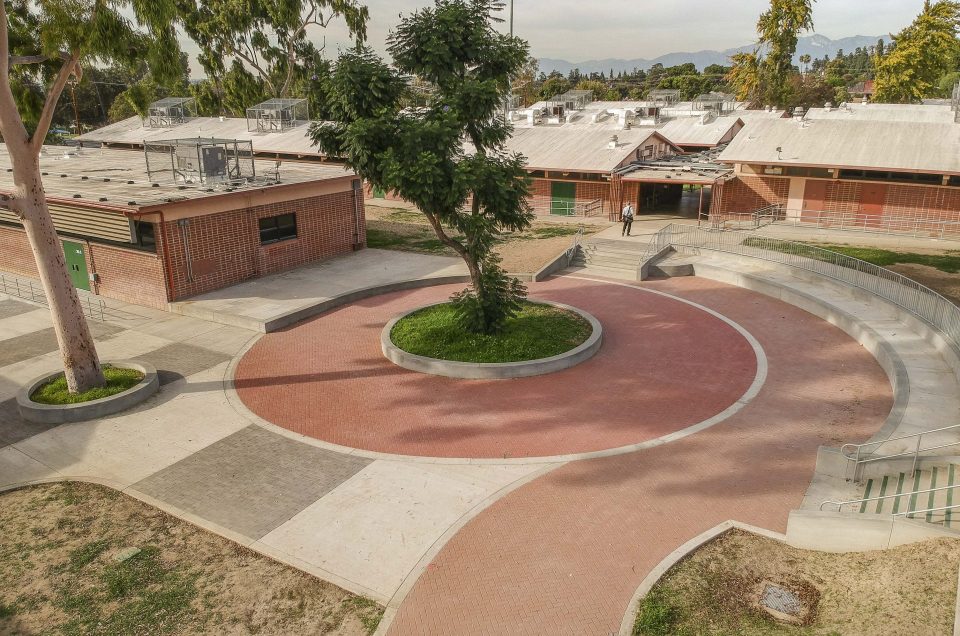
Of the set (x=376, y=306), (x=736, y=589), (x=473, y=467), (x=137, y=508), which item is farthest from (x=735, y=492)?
(x=376, y=306)

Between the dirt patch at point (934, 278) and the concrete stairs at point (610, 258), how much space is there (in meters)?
9.54

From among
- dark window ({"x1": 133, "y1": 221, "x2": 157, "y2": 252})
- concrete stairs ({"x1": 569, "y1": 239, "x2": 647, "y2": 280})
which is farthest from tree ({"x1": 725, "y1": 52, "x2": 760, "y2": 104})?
dark window ({"x1": 133, "y1": 221, "x2": 157, "y2": 252})

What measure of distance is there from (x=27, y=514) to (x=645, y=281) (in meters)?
20.8

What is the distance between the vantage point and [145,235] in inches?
871

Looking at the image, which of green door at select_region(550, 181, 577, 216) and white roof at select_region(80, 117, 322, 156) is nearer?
green door at select_region(550, 181, 577, 216)

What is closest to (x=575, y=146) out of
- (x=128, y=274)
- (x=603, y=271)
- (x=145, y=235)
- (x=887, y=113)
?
(x=603, y=271)

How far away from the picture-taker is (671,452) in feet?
42.7

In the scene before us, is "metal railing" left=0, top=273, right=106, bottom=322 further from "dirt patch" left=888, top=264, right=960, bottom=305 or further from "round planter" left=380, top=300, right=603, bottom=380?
"dirt patch" left=888, top=264, right=960, bottom=305

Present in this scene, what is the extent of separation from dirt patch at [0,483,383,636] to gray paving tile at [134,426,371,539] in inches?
21.4

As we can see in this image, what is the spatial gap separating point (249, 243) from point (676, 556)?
19.9 meters

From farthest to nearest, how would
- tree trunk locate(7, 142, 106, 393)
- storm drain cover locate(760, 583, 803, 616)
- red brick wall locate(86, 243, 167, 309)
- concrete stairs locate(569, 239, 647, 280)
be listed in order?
concrete stairs locate(569, 239, 647, 280), red brick wall locate(86, 243, 167, 309), tree trunk locate(7, 142, 106, 393), storm drain cover locate(760, 583, 803, 616)

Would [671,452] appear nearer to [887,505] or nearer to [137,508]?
[887,505]

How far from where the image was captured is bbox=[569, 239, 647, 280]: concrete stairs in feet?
87.3

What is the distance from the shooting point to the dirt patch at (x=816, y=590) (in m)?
8.02
